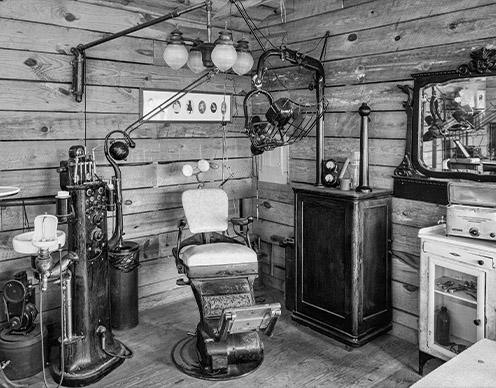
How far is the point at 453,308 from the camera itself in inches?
120

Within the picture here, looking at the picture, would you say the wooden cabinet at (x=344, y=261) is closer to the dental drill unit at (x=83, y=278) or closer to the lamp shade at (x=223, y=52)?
the lamp shade at (x=223, y=52)

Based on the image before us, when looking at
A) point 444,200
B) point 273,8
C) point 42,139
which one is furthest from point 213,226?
point 273,8

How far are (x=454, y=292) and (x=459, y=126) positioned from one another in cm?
107

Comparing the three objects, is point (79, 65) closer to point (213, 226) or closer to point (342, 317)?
point (213, 226)

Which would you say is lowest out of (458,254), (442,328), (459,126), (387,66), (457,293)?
(442,328)

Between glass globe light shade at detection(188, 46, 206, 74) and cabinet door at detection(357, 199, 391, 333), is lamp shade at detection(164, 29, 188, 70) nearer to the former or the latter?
glass globe light shade at detection(188, 46, 206, 74)

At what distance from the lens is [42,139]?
368cm

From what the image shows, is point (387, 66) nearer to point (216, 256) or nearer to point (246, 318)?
point (216, 256)

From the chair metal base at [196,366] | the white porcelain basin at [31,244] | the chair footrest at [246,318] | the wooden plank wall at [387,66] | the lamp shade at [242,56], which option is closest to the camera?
the white porcelain basin at [31,244]

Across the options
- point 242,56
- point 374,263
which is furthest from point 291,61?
point 374,263

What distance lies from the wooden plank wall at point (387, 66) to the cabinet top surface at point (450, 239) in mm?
262

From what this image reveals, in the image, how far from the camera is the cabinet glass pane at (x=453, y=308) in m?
2.92

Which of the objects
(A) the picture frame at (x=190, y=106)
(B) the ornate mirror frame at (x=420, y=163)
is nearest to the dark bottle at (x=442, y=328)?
(B) the ornate mirror frame at (x=420, y=163)

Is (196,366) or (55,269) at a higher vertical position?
(55,269)
